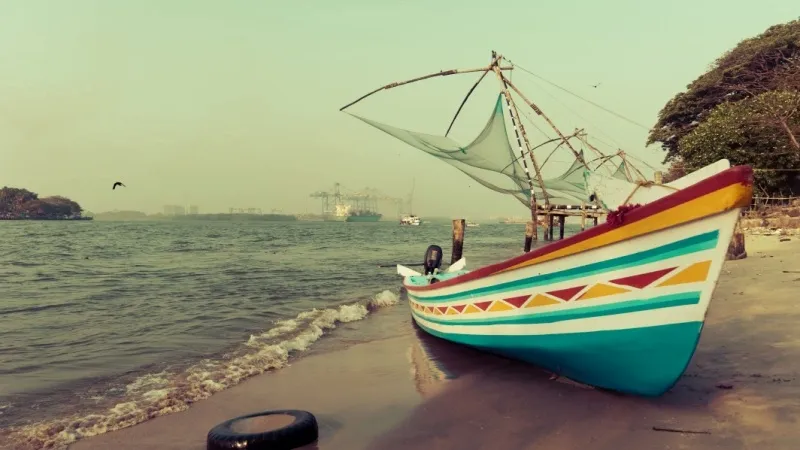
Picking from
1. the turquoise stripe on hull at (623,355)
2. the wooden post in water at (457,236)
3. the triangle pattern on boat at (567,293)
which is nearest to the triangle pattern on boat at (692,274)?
the turquoise stripe on hull at (623,355)

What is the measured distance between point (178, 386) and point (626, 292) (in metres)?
5.07

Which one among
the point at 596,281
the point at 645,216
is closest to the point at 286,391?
the point at 596,281

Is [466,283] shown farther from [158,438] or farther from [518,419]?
[158,438]

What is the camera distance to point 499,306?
18.0ft

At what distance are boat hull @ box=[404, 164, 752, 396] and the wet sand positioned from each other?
0.34 m

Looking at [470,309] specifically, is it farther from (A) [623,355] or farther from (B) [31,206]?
(B) [31,206]

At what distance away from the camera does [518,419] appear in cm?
428

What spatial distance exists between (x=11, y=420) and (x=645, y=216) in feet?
20.5

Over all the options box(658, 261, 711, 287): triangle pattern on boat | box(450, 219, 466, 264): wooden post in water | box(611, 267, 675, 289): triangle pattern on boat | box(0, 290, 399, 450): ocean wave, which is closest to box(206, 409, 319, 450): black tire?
box(0, 290, 399, 450): ocean wave

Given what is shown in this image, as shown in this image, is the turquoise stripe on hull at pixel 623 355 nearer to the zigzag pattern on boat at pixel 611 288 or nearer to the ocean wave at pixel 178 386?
the zigzag pattern on boat at pixel 611 288

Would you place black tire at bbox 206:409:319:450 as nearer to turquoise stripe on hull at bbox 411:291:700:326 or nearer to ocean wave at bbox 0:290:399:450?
ocean wave at bbox 0:290:399:450

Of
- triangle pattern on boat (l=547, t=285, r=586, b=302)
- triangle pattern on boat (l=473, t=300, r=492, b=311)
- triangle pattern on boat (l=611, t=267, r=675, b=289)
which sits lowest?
triangle pattern on boat (l=473, t=300, r=492, b=311)

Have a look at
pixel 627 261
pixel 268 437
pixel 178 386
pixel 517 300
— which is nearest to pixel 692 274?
pixel 627 261

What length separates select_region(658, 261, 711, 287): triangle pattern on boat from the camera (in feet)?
12.3
